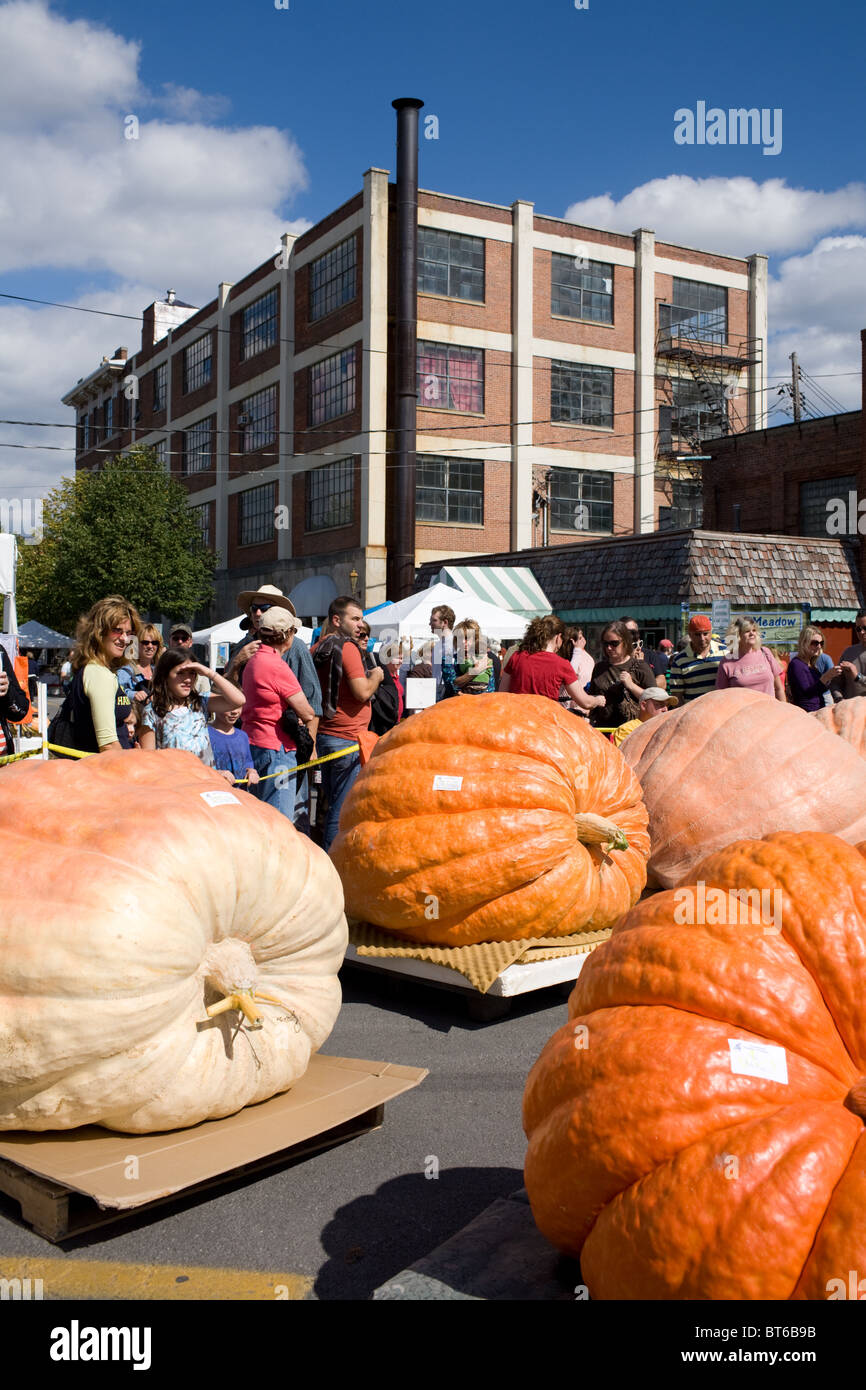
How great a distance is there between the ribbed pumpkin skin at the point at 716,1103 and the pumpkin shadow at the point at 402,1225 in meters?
0.38

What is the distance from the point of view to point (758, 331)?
3881cm

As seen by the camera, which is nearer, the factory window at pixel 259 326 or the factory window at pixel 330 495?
the factory window at pixel 330 495

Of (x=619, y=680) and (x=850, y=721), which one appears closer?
(x=850, y=721)

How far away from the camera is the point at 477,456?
32.4 m

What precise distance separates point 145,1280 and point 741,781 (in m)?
3.41

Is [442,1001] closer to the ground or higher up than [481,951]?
closer to the ground

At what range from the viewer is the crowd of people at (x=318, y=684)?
18.3 ft

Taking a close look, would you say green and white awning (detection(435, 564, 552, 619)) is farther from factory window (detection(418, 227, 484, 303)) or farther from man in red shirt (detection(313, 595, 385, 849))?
man in red shirt (detection(313, 595, 385, 849))

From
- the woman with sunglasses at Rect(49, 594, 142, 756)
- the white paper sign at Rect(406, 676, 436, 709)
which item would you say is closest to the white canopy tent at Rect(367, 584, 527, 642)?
the white paper sign at Rect(406, 676, 436, 709)

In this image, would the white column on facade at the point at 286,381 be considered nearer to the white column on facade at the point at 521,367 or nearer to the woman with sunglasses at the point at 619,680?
the white column on facade at the point at 521,367

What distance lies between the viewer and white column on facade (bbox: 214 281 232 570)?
131 ft
